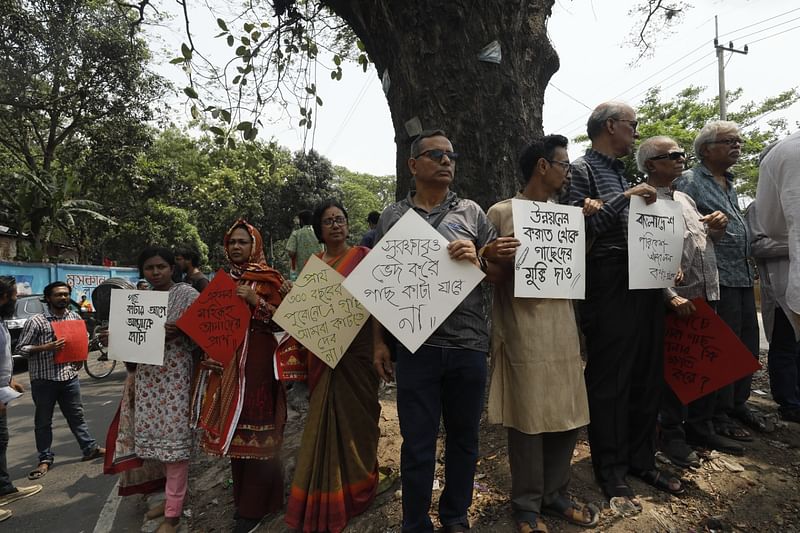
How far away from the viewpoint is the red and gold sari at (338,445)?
98.8 inches

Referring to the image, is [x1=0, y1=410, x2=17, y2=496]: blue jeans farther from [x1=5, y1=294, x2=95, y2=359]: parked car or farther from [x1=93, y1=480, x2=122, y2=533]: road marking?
[x1=5, y1=294, x2=95, y2=359]: parked car

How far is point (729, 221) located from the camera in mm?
3215

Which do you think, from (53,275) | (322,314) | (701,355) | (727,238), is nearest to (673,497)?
(701,355)

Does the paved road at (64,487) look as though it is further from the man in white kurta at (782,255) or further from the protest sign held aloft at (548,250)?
the man in white kurta at (782,255)

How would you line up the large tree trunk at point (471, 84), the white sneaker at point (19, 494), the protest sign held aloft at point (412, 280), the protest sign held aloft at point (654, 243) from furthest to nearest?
the white sneaker at point (19, 494) → the large tree trunk at point (471, 84) → the protest sign held aloft at point (654, 243) → the protest sign held aloft at point (412, 280)

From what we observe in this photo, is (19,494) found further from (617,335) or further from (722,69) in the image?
(722,69)

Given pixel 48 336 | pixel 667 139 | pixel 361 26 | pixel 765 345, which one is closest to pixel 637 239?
pixel 667 139

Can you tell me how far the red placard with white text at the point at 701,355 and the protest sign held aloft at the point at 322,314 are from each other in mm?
1872

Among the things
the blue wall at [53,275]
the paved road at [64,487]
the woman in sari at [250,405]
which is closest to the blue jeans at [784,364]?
the woman in sari at [250,405]

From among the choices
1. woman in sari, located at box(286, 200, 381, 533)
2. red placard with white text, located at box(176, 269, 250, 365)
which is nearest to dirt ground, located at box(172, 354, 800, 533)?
woman in sari, located at box(286, 200, 381, 533)

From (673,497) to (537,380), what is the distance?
112 cm

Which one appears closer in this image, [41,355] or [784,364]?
[784,364]

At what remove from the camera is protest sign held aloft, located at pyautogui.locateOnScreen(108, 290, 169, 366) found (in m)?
2.90

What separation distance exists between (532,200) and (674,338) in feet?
4.48
